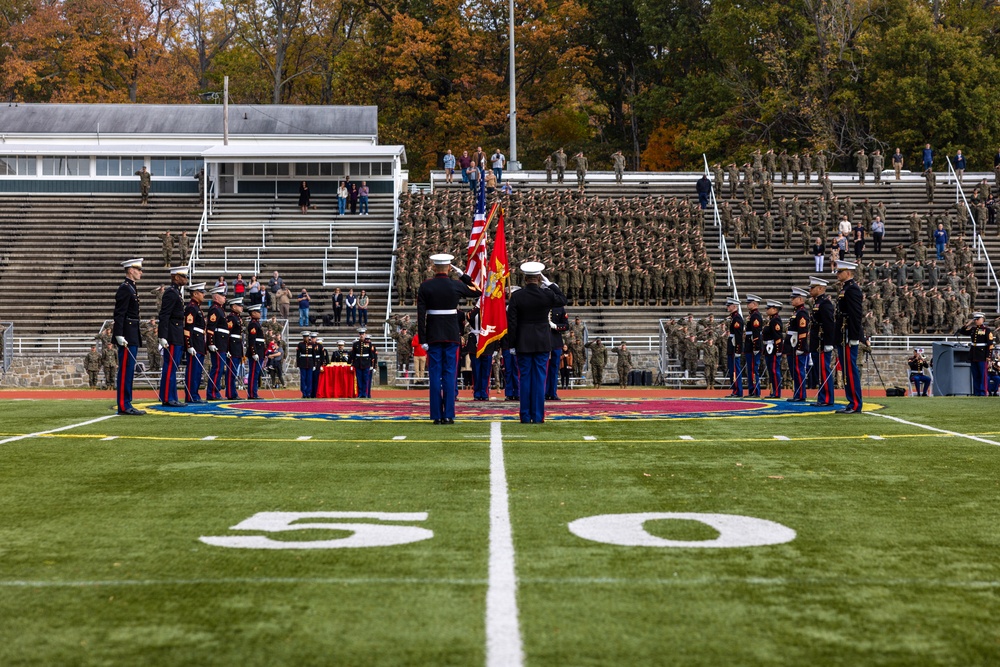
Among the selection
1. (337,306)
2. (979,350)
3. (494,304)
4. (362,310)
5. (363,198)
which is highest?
(363,198)

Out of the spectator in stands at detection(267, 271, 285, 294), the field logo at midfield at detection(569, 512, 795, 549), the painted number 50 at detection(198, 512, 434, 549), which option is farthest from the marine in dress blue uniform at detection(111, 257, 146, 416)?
the spectator in stands at detection(267, 271, 285, 294)

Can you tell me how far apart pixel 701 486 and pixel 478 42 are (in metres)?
56.5

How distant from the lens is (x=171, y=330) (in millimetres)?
17172

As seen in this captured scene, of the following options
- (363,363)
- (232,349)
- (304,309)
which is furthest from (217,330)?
(304,309)

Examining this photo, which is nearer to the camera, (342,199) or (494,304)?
(494,304)

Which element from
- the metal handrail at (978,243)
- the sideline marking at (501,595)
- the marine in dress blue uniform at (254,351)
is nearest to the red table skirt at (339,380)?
the marine in dress blue uniform at (254,351)

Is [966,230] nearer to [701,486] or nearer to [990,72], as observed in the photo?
[990,72]

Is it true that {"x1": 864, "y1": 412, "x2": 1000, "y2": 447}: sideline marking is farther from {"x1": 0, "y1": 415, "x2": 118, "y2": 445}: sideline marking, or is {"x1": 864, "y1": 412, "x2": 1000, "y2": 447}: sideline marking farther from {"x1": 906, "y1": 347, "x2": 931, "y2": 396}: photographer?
{"x1": 906, "y1": 347, "x2": 931, "y2": 396}: photographer

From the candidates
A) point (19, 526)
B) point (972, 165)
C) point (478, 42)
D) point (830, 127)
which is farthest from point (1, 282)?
point (972, 165)

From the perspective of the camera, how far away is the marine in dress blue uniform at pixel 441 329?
538 inches

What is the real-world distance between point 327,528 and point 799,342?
13943 millimetres

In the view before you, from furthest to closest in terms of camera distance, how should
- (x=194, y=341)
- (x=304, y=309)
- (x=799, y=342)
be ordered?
1. (x=304, y=309)
2. (x=799, y=342)
3. (x=194, y=341)

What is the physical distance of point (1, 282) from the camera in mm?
39188

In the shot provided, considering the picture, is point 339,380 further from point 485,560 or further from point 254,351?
point 485,560
